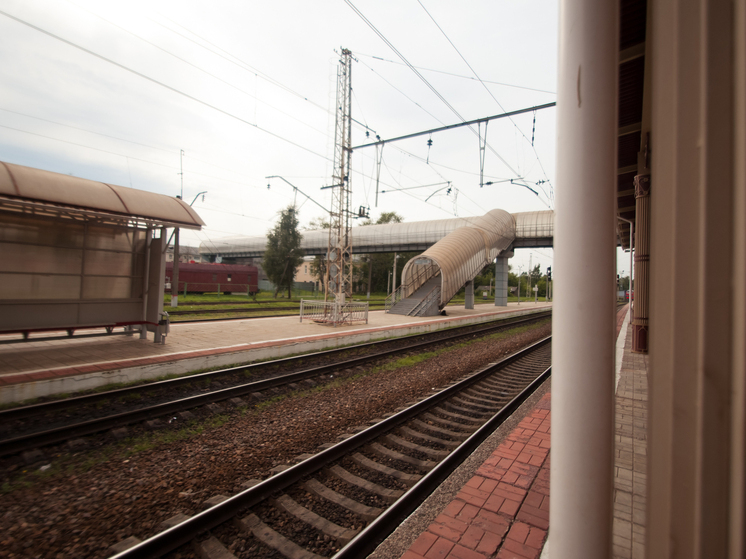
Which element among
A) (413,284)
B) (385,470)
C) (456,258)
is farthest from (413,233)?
(385,470)

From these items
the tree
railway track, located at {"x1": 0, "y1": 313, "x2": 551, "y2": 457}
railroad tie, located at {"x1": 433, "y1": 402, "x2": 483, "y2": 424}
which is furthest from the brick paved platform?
the tree

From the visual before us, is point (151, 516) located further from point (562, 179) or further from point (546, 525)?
point (562, 179)

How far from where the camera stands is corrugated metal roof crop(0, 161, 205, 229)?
6.83 m

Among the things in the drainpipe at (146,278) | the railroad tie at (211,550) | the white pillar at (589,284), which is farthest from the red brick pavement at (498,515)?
the drainpipe at (146,278)

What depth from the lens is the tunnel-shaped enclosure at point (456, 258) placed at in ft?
73.6

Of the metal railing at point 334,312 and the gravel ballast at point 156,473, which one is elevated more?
the metal railing at point 334,312

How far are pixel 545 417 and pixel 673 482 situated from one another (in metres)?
4.42

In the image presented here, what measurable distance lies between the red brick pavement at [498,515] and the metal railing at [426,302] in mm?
18004

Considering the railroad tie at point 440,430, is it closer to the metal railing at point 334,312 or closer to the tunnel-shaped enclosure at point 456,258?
the metal railing at point 334,312

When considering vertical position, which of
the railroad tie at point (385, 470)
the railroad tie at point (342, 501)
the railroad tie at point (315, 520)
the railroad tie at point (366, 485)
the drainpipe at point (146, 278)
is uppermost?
the drainpipe at point (146, 278)

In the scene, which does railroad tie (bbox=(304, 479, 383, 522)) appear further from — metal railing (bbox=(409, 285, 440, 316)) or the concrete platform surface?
metal railing (bbox=(409, 285, 440, 316))

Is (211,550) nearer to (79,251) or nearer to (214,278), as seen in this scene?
(79,251)

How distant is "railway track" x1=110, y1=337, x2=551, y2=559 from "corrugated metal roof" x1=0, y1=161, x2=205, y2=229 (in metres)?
7.16

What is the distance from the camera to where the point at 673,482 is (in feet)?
4.68
